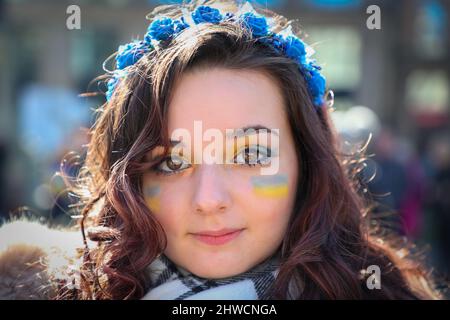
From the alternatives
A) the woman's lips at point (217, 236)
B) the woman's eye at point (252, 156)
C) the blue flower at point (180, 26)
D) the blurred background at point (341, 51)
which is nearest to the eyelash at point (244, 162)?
the woman's eye at point (252, 156)

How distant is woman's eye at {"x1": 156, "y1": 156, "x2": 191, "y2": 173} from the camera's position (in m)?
1.76

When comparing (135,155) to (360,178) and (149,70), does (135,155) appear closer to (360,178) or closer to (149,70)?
(149,70)

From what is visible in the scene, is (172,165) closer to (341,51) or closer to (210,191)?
(210,191)

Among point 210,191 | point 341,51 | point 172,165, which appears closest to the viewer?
point 210,191

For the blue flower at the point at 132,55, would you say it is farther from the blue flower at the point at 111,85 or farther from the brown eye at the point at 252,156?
the brown eye at the point at 252,156

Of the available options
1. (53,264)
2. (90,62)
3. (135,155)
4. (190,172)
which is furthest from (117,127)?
(90,62)

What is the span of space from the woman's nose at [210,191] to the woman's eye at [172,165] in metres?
0.05

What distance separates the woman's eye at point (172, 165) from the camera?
5.78ft

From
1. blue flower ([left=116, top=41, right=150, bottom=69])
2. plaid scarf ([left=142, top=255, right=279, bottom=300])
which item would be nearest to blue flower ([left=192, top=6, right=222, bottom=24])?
blue flower ([left=116, top=41, right=150, bottom=69])

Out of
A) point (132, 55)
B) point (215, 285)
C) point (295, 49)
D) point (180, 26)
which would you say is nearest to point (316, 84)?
point (295, 49)

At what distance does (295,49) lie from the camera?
1.93m

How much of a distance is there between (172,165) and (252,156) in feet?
0.75

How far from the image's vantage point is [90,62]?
1592 cm

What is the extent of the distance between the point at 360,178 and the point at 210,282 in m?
0.82
